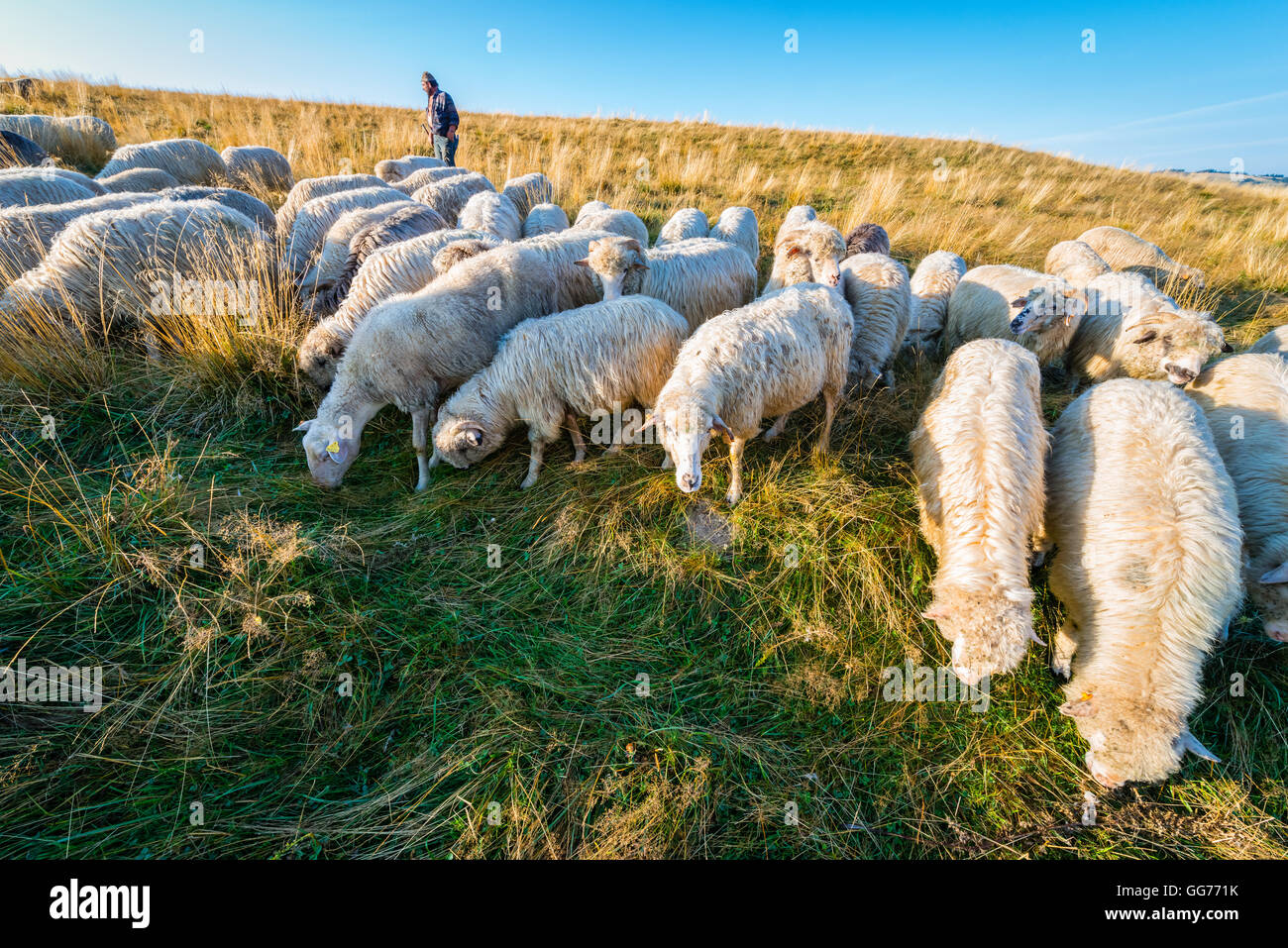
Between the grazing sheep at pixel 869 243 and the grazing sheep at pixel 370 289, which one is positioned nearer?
the grazing sheep at pixel 370 289

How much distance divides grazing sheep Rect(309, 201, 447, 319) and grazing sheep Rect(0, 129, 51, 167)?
8781 mm

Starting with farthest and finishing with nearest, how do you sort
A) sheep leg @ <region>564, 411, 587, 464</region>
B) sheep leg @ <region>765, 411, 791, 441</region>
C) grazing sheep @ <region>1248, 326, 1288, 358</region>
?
grazing sheep @ <region>1248, 326, 1288, 358</region> → sheep leg @ <region>765, 411, 791, 441</region> → sheep leg @ <region>564, 411, 587, 464</region>

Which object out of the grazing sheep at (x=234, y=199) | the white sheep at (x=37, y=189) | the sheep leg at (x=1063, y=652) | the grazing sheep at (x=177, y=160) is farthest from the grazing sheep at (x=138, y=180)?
the sheep leg at (x=1063, y=652)

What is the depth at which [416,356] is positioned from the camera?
15.3ft

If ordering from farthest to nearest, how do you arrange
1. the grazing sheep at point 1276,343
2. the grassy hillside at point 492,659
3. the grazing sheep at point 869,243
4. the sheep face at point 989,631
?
the grazing sheep at point 869,243 < the grazing sheep at point 1276,343 < the sheep face at point 989,631 < the grassy hillside at point 492,659

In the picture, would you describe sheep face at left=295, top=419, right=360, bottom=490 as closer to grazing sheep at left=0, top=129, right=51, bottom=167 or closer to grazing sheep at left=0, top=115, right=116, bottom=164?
grazing sheep at left=0, top=129, right=51, bottom=167

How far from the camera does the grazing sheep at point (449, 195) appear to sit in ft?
29.0

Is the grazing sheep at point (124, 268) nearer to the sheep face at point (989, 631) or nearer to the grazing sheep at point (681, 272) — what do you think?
the grazing sheep at point (681, 272)

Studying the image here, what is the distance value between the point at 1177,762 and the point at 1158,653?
1.89 ft

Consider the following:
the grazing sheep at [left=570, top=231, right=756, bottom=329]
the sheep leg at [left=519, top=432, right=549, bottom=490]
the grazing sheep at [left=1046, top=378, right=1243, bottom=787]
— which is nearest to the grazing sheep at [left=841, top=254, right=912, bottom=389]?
the grazing sheep at [left=570, top=231, right=756, bottom=329]

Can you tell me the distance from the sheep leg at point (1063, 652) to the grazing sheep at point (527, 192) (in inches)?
412

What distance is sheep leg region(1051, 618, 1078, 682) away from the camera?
11.3 ft

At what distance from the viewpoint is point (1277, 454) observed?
3.95 metres
